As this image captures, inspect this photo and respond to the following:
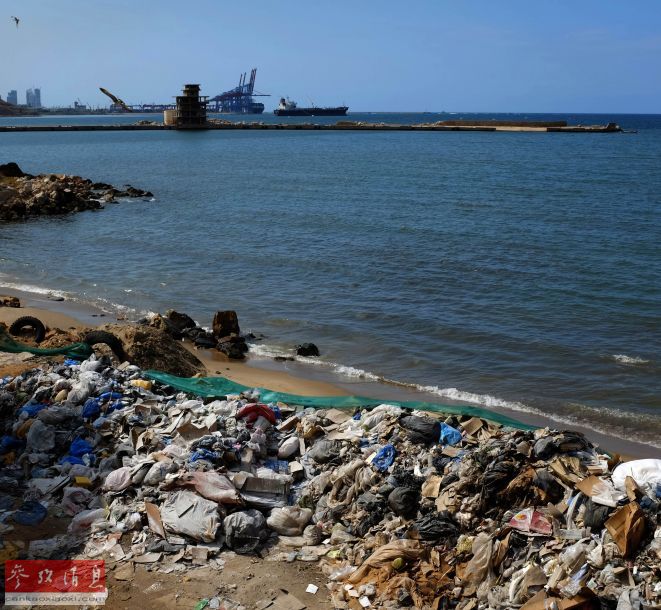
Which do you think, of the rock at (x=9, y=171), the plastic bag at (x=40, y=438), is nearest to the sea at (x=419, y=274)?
the plastic bag at (x=40, y=438)

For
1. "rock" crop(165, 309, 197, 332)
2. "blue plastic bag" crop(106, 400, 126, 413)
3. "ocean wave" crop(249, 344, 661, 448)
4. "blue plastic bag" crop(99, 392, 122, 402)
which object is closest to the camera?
"blue plastic bag" crop(106, 400, 126, 413)

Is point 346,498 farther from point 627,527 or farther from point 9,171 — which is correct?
point 9,171

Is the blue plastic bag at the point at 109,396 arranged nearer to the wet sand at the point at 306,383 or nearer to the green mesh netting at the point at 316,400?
the green mesh netting at the point at 316,400

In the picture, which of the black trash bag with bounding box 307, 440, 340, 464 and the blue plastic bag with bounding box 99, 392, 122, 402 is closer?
the black trash bag with bounding box 307, 440, 340, 464

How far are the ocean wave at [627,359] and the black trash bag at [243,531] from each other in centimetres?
966

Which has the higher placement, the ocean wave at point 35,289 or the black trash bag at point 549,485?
the black trash bag at point 549,485

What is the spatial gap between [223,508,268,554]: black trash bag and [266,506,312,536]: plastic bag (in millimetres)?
145

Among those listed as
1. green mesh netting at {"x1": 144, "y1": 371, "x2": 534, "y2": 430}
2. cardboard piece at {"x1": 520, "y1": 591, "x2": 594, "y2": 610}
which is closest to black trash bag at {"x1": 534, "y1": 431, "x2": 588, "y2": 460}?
green mesh netting at {"x1": 144, "y1": 371, "x2": 534, "y2": 430}

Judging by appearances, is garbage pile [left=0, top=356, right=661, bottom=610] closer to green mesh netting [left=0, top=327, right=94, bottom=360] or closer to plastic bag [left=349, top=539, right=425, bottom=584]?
plastic bag [left=349, top=539, right=425, bottom=584]

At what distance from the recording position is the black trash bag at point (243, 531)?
711cm

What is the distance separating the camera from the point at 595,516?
623 centimetres

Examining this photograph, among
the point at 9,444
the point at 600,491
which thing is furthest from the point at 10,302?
the point at 600,491

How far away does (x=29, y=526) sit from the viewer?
7375 mm

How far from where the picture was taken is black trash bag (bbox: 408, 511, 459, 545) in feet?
22.0
